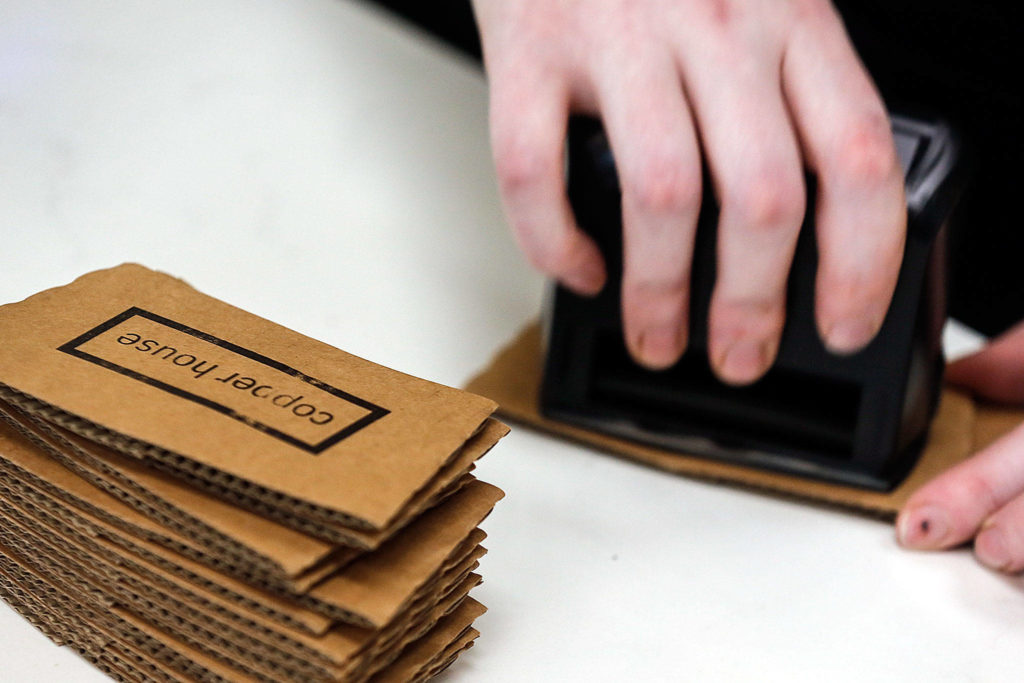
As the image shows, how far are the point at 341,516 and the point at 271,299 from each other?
0.51 meters

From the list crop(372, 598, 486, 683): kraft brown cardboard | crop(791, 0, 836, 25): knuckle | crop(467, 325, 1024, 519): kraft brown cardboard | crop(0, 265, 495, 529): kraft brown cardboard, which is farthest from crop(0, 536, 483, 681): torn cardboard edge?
crop(791, 0, 836, 25): knuckle

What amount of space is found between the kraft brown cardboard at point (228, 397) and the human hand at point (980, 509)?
42cm

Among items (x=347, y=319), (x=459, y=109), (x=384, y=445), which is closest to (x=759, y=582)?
(x=384, y=445)

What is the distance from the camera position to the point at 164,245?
0.99 m

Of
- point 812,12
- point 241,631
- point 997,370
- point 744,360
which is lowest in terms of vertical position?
point 997,370

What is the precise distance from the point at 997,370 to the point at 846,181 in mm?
372

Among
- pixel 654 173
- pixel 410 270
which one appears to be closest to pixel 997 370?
pixel 654 173

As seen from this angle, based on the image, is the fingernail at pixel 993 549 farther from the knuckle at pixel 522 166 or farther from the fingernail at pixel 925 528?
the knuckle at pixel 522 166

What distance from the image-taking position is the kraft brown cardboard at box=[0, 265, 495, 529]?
521 millimetres

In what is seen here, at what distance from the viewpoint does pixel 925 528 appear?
2.65 feet

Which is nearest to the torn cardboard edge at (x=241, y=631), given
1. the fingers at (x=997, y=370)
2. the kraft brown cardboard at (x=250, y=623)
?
the kraft brown cardboard at (x=250, y=623)

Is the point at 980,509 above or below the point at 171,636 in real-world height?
below

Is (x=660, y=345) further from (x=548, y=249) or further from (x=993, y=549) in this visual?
(x=993, y=549)

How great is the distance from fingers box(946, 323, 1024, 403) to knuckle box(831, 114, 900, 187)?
34cm
